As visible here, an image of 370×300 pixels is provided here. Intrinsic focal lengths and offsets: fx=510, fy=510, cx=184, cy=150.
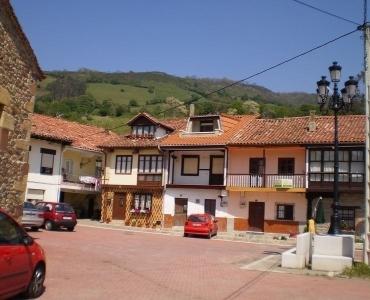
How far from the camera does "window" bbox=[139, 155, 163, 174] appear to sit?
3806 centimetres

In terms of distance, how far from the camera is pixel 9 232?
8.23 meters

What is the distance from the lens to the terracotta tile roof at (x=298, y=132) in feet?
107

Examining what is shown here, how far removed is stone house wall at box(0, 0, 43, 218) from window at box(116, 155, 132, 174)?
2364 cm

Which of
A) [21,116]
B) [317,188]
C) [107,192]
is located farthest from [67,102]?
[21,116]

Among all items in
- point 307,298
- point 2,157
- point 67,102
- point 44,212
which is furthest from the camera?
point 67,102

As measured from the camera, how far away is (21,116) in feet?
49.2

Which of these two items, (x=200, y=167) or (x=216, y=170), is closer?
(x=216, y=170)

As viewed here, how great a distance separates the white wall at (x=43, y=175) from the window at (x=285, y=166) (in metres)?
16.2

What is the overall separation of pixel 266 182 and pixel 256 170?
1.61 meters

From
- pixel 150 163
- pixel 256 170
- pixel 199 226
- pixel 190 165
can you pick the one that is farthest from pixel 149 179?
pixel 199 226

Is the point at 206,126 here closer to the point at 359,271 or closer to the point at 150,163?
the point at 150,163

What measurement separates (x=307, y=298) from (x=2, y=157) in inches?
347

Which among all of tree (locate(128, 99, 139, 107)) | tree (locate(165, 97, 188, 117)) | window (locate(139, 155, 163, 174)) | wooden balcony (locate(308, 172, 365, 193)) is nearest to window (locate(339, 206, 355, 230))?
wooden balcony (locate(308, 172, 365, 193))

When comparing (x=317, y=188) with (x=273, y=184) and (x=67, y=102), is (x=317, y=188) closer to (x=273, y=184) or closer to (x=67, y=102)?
(x=273, y=184)
